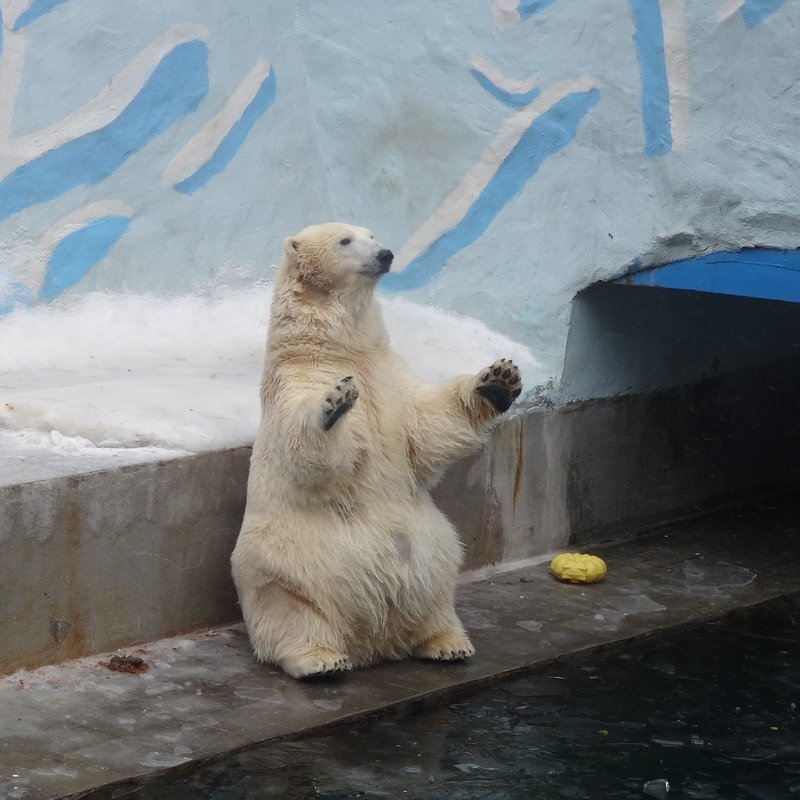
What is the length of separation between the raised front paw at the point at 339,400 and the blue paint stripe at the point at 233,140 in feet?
9.34

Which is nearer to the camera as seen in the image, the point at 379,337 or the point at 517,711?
the point at 517,711

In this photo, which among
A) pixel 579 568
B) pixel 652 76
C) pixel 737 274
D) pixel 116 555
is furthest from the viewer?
pixel 652 76

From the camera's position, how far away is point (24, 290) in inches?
250

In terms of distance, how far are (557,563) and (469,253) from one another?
5.36ft

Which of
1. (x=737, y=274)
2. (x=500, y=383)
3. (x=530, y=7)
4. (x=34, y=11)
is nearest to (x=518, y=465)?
(x=737, y=274)

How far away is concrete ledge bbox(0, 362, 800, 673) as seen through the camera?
4.66m

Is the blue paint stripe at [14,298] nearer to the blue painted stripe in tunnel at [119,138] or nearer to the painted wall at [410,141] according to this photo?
the painted wall at [410,141]

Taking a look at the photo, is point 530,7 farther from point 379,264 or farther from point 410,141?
point 379,264

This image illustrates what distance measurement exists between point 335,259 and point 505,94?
2341 mm

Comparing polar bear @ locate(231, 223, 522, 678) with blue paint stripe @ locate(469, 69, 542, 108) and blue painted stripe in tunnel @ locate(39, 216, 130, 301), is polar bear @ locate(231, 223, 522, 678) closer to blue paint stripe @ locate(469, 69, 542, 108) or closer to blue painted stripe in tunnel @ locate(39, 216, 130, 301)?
blue painted stripe in tunnel @ locate(39, 216, 130, 301)

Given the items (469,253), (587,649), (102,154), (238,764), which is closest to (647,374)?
(469,253)

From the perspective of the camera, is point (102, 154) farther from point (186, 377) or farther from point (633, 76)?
point (633, 76)

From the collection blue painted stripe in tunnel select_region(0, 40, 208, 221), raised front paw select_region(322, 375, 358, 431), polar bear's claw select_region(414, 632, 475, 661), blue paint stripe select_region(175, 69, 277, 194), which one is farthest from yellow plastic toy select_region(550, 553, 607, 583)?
blue painted stripe in tunnel select_region(0, 40, 208, 221)

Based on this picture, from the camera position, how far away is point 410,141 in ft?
22.9
